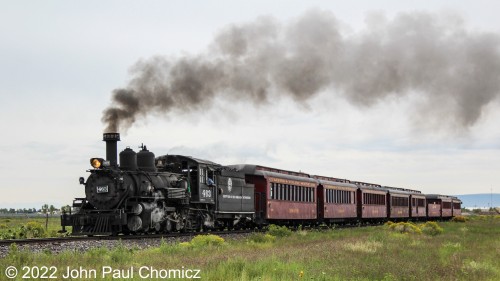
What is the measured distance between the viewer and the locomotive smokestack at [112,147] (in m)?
23.7

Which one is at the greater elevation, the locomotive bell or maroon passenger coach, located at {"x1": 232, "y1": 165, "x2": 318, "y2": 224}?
the locomotive bell

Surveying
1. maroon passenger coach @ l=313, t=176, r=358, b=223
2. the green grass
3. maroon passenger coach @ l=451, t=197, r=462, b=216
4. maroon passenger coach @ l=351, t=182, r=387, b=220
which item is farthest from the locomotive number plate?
maroon passenger coach @ l=451, t=197, r=462, b=216

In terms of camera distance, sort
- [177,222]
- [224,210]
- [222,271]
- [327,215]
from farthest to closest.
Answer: [327,215], [224,210], [177,222], [222,271]

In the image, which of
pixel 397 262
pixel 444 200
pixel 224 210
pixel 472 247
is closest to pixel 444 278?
pixel 397 262

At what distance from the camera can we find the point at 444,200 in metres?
74.7

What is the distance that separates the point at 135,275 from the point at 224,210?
1764 cm

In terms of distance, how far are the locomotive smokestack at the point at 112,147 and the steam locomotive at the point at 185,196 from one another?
0.09 ft

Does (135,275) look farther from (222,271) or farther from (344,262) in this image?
(344,262)

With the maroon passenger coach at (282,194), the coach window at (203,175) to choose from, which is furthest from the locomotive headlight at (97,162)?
the maroon passenger coach at (282,194)

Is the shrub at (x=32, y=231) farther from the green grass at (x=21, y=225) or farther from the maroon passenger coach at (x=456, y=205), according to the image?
the maroon passenger coach at (x=456, y=205)

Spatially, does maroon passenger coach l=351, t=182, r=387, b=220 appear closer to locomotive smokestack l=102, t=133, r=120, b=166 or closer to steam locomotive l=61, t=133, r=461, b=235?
steam locomotive l=61, t=133, r=461, b=235

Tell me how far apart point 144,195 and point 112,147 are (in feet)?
7.73

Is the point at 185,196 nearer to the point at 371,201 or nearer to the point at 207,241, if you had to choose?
the point at 207,241

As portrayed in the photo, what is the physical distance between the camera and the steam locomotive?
23578 millimetres
